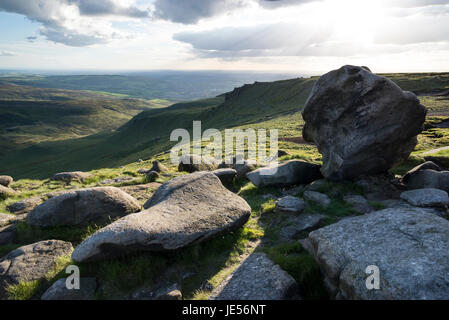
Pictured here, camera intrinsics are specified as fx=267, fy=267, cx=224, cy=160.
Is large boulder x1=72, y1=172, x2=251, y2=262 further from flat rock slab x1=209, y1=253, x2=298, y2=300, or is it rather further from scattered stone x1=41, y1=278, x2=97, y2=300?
flat rock slab x1=209, y1=253, x2=298, y2=300

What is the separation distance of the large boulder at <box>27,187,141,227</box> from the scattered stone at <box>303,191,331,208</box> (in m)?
9.80

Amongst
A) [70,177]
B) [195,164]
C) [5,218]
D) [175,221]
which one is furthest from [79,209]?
[70,177]

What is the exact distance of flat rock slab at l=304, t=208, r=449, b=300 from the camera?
259 inches

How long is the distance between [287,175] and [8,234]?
15.5 metres

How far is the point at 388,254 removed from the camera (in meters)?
7.84

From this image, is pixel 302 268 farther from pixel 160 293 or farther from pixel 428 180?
pixel 428 180

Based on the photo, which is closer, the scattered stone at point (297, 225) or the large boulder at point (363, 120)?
the scattered stone at point (297, 225)

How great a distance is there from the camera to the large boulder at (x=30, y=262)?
930cm

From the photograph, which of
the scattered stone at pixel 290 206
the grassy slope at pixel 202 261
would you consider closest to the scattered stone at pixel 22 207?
the grassy slope at pixel 202 261

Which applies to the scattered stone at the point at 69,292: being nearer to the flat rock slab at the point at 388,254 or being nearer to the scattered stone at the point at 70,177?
the flat rock slab at the point at 388,254

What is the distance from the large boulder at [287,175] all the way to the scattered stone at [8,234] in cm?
1340

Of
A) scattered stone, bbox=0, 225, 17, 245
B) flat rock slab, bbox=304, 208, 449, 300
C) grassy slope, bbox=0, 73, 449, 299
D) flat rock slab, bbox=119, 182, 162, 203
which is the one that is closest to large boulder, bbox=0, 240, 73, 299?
grassy slope, bbox=0, 73, 449, 299

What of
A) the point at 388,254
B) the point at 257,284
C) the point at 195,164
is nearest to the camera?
the point at 388,254
